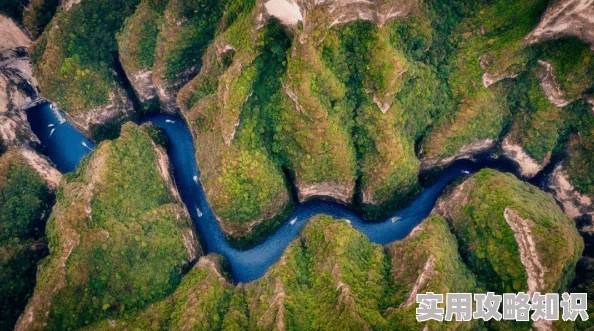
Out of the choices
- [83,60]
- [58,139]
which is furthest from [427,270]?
[58,139]

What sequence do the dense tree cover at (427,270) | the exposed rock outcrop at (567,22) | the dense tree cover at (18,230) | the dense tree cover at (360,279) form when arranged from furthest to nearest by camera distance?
the dense tree cover at (18,230)
the exposed rock outcrop at (567,22)
the dense tree cover at (360,279)
the dense tree cover at (427,270)

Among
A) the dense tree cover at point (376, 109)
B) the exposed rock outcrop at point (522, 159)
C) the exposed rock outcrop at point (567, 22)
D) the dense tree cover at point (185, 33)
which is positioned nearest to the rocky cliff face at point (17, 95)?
the dense tree cover at point (185, 33)

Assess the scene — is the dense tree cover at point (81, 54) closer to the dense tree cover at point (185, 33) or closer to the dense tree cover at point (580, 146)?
the dense tree cover at point (185, 33)

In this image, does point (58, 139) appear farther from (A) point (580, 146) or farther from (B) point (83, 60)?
(A) point (580, 146)

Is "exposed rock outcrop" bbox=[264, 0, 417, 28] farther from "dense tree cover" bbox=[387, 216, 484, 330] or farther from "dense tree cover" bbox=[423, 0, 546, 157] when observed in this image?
"dense tree cover" bbox=[387, 216, 484, 330]

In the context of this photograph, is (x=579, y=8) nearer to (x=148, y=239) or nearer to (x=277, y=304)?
(x=277, y=304)

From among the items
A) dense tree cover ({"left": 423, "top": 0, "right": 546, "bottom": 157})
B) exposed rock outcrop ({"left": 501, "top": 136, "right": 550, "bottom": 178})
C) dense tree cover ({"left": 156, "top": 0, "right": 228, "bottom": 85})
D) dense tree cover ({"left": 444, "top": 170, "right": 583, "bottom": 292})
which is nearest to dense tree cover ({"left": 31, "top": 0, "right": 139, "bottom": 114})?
dense tree cover ({"left": 156, "top": 0, "right": 228, "bottom": 85})
